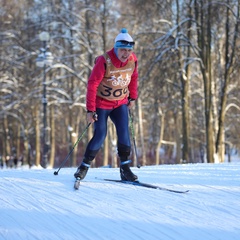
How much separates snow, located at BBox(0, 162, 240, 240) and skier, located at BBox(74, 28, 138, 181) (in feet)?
1.27

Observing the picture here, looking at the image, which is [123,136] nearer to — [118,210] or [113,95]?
[113,95]

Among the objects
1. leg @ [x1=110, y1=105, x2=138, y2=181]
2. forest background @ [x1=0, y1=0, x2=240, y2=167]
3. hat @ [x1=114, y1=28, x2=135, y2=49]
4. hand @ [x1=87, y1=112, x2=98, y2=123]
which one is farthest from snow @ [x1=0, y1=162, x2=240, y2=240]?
forest background @ [x1=0, y1=0, x2=240, y2=167]

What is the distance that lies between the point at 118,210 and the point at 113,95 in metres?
1.81

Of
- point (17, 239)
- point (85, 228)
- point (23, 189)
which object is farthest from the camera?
point (23, 189)

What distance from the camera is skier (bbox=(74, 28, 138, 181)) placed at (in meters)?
4.70

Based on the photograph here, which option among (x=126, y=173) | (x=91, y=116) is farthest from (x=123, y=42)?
(x=126, y=173)

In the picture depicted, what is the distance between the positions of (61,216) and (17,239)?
57 centimetres

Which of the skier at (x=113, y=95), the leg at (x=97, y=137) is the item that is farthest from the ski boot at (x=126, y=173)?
the leg at (x=97, y=137)

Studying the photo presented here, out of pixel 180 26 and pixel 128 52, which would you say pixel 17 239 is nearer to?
pixel 128 52

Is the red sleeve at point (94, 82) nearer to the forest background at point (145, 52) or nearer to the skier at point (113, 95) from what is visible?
the skier at point (113, 95)

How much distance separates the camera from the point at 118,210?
347 centimetres

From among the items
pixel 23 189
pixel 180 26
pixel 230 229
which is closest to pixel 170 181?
pixel 23 189

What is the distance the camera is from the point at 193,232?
2.84 meters

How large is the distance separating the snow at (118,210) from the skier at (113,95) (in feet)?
1.27
